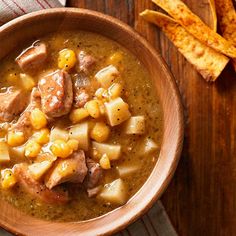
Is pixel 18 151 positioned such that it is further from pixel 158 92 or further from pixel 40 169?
pixel 158 92

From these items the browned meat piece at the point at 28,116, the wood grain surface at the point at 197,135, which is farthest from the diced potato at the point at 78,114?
the wood grain surface at the point at 197,135

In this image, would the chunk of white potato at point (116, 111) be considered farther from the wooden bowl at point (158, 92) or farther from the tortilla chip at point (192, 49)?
the tortilla chip at point (192, 49)

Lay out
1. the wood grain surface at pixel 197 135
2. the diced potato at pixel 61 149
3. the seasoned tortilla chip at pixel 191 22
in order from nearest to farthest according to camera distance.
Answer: the diced potato at pixel 61 149 < the seasoned tortilla chip at pixel 191 22 < the wood grain surface at pixel 197 135

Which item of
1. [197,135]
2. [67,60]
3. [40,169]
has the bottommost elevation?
[197,135]

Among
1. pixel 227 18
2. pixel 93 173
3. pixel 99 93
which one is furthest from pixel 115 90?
pixel 227 18

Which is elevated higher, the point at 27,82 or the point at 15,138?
the point at 27,82

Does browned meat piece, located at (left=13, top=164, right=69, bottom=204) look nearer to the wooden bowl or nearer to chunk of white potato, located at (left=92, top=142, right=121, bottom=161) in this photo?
the wooden bowl

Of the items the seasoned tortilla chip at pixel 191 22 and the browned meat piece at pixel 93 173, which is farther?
the seasoned tortilla chip at pixel 191 22

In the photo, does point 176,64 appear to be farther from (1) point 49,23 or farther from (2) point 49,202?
(2) point 49,202
